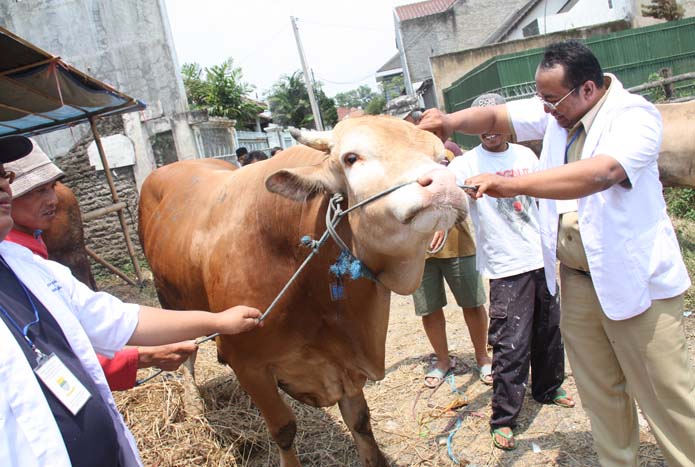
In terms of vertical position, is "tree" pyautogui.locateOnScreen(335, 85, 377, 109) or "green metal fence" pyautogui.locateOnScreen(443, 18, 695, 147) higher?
"tree" pyautogui.locateOnScreen(335, 85, 377, 109)

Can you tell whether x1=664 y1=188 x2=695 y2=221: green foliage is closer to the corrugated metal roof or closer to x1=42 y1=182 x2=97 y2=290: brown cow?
x1=42 y1=182 x2=97 y2=290: brown cow

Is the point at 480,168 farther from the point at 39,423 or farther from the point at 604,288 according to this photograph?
the point at 39,423

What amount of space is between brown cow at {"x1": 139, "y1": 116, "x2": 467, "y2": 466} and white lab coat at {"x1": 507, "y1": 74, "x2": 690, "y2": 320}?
703mm

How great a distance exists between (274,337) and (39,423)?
4.72 feet

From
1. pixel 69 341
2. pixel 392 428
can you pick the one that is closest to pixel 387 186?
pixel 69 341

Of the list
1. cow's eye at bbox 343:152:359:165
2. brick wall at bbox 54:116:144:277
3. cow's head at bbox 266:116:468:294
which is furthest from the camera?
brick wall at bbox 54:116:144:277

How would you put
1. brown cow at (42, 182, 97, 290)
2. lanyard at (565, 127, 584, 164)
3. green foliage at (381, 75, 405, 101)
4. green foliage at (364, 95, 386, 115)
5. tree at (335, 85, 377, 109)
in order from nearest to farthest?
lanyard at (565, 127, 584, 164) < green foliage at (364, 95, 386, 115) < brown cow at (42, 182, 97, 290) < green foliage at (381, 75, 405, 101) < tree at (335, 85, 377, 109)

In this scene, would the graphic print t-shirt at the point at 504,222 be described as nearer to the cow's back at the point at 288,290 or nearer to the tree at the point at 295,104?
the cow's back at the point at 288,290

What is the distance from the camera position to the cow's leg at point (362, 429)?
317 centimetres

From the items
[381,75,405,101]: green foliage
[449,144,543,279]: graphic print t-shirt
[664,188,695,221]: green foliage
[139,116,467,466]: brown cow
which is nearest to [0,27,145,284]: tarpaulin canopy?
[139,116,467,466]: brown cow

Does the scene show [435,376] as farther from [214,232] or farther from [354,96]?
[354,96]

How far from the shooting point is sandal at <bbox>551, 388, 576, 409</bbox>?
356cm

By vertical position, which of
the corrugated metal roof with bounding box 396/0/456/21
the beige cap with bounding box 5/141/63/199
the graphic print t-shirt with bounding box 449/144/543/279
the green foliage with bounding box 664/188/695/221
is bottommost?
the green foliage with bounding box 664/188/695/221

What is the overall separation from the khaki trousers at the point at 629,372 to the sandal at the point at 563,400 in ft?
3.08
